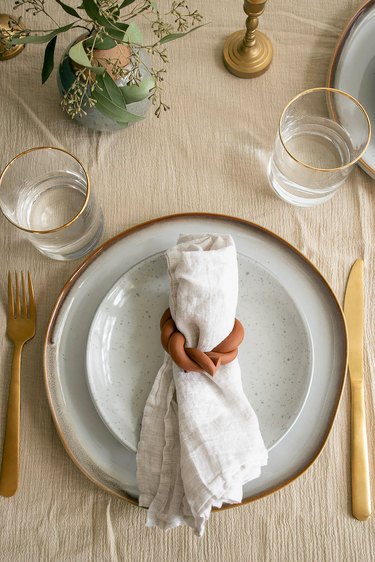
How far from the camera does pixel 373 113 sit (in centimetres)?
70

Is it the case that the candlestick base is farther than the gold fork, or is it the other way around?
the candlestick base

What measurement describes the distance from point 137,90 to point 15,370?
1.18 ft

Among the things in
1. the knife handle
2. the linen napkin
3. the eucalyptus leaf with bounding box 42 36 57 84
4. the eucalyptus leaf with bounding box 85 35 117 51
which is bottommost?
the knife handle

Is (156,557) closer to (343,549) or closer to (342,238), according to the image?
(343,549)

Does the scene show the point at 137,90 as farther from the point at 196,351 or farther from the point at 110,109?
the point at 196,351

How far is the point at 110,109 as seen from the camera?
23.9 inches

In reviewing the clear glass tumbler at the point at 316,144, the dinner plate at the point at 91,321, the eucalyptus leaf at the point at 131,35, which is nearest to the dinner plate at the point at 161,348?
the dinner plate at the point at 91,321

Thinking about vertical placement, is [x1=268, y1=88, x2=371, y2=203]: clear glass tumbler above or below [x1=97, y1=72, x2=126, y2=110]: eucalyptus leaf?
below

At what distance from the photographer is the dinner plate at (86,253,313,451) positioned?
60cm

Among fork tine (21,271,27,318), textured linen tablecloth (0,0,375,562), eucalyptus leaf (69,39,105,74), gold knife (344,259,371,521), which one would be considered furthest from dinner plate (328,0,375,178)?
fork tine (21,271,27,318)

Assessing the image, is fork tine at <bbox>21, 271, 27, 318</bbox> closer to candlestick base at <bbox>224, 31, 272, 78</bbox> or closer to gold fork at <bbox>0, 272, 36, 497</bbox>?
gold fork at <bbox>0, 272, 36, 497</bbox>

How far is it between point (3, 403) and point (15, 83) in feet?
1.40

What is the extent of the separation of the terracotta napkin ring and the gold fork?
18 centimetres

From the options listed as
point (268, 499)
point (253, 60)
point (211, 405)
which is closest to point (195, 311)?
point (211, 405)
